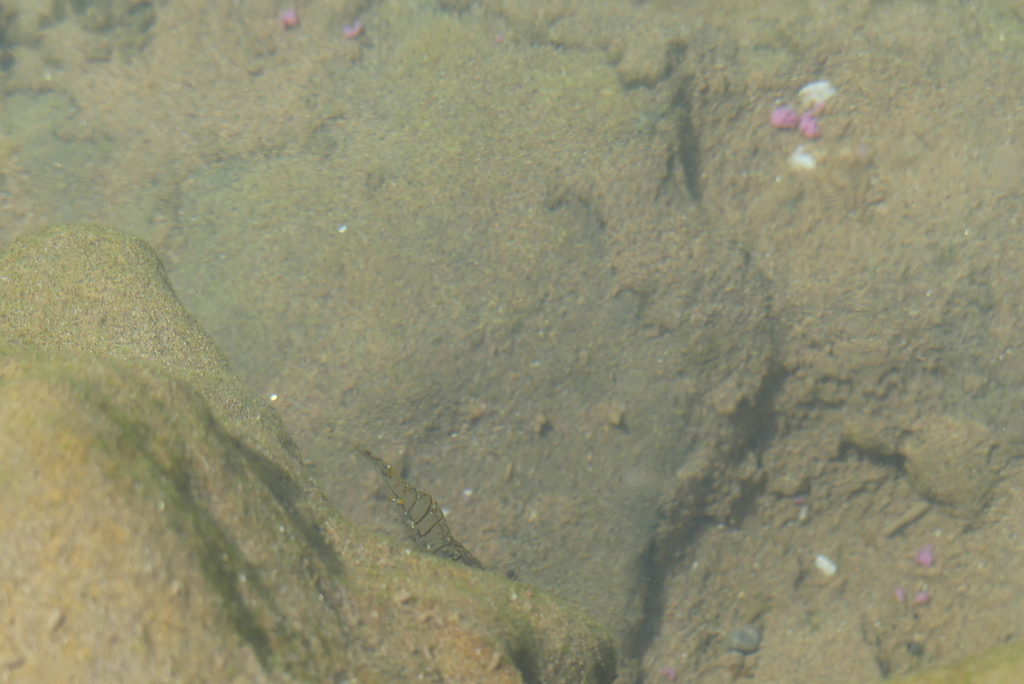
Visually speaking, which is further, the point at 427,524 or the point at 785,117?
the point at 785,117

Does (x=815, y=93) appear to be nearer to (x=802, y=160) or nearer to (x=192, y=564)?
(x=802, y=160)

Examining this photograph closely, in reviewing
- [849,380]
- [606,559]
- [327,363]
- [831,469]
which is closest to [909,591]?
[831,469]

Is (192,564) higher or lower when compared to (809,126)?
higher

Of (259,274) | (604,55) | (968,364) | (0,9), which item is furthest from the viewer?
(0,9)

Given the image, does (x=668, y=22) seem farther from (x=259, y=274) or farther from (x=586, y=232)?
(x=259, y=274)

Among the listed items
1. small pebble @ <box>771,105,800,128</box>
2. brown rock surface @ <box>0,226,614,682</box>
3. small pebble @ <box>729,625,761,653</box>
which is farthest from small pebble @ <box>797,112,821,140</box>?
brown rock surface @ <box>0,226,614,682</box>

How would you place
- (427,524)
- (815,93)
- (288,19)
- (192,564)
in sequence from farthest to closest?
(288,19), (815,93), (427,524), (192,564)

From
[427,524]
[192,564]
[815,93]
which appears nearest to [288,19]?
[815,93]

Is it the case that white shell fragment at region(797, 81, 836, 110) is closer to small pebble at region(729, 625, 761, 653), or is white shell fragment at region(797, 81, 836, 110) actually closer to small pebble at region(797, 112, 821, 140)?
small pebble at region(797, 112, 821, 140)
